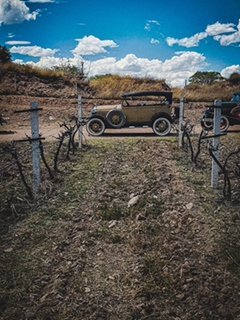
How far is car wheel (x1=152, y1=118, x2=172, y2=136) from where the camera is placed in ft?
35.1

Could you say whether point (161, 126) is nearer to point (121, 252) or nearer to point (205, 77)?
point (121, 252)

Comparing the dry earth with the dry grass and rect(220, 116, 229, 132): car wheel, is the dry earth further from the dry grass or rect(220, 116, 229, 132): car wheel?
rect(220, 116, 229, 132): car wheel

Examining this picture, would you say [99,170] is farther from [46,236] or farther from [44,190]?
[46,236]

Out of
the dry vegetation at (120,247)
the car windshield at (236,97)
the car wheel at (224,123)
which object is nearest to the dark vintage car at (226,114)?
→ the car wheel at (224,123)

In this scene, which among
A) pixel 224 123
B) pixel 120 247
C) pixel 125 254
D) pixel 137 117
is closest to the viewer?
pixel 125 254

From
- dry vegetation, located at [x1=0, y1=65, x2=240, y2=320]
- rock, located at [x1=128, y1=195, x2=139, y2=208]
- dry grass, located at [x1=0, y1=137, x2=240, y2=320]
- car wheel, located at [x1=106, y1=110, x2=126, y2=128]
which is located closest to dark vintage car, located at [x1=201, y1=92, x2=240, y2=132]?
car wheel, located at [x1=106, y1=110, x2=126, y2=128]

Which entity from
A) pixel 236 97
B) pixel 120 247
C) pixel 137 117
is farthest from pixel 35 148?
pixel 236 97

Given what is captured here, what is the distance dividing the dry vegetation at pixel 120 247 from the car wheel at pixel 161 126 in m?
4.34

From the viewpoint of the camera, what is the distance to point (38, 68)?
25922mm

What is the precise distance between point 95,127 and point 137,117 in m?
1.46

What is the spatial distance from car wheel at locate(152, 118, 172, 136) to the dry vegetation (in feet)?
14.2

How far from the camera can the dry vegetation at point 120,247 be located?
2.75 metres

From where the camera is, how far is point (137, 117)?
10773mm

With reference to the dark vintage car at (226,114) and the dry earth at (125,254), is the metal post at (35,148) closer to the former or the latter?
the dry earth at (125,254)
